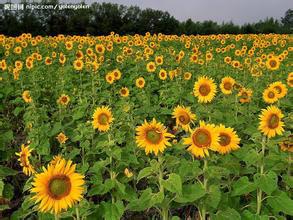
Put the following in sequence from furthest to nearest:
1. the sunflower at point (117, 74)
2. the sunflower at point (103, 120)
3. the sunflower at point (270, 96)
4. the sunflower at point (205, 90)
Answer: the sunflower at point (117, 74) < the sunflower at point (270, 96) < the sunflower at point (205, 90) < the sunflower at point (103, 120)

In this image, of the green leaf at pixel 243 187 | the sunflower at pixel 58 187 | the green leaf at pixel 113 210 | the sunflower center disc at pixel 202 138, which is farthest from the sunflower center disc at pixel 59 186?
the green leaf at pixel 243 187

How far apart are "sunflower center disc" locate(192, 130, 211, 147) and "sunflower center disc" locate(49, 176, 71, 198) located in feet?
3.19

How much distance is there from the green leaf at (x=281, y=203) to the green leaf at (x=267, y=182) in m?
0.10

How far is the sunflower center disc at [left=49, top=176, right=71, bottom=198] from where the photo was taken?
2.30 meters

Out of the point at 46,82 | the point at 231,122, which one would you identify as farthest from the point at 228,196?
the point at 46,82

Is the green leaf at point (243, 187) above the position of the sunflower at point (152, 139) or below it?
below

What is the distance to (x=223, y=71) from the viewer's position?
362 inches

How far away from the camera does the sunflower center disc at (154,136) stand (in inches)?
117

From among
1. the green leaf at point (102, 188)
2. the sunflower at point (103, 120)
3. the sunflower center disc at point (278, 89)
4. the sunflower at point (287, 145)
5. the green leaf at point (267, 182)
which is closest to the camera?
the green leaf at point (267, 182)

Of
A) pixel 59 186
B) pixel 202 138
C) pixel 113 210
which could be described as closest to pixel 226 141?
pixel 202 138

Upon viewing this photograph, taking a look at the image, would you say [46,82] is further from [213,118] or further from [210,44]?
[210,44]

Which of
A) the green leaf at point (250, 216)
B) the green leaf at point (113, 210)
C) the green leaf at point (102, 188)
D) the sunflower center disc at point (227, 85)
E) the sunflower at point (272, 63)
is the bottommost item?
the green leaf at point (113, 210)

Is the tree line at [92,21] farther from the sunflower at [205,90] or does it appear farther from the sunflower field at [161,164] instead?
the sunflower at [205,90]

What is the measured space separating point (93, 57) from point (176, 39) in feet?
26.8
